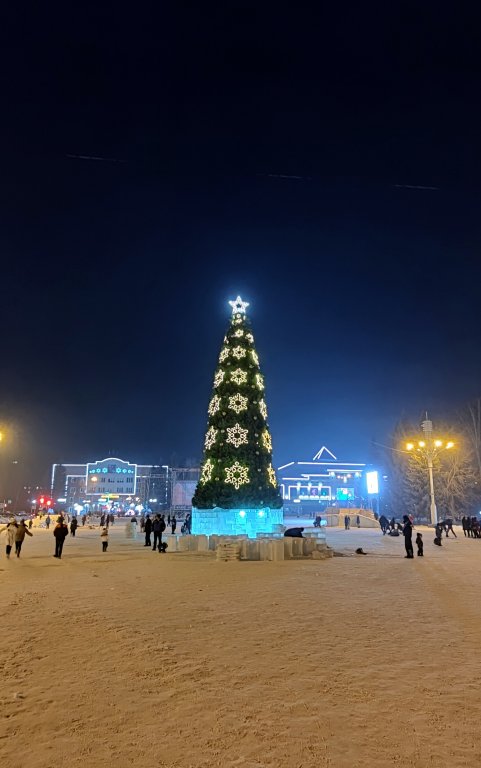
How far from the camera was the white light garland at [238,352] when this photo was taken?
2572cm

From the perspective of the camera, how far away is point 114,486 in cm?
12850

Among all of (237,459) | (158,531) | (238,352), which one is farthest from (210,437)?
(158,531)

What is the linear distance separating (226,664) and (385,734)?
2.35 meters

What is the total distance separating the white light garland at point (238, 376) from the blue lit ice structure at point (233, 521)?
638cm

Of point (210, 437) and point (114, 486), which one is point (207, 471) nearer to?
point (210, 437)

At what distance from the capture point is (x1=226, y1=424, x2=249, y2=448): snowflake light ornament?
2411 centimetres

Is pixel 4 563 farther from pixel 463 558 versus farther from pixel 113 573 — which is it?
pixel 463 558

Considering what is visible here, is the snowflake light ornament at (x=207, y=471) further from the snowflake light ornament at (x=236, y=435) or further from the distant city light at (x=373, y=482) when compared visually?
the distant city light at (x=373, y=482)

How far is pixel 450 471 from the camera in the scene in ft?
171

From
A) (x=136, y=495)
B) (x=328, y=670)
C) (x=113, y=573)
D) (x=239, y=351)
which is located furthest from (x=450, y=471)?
(x=136, y=495)

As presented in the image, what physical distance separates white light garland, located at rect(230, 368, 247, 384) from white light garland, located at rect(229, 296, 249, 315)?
3.72 meters

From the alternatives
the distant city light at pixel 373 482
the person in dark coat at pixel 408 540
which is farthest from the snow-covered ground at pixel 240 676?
the distant city light at pixel 373 482

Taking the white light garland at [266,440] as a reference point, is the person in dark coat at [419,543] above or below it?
below

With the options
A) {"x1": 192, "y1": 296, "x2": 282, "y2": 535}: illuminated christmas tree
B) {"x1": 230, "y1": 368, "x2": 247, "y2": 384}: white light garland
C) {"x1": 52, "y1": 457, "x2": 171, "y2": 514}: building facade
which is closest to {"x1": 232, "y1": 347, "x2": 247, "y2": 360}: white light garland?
{"x1": 192, "y1": 296, "x2": 282, "y2": 535}: illuminated christmas tree
